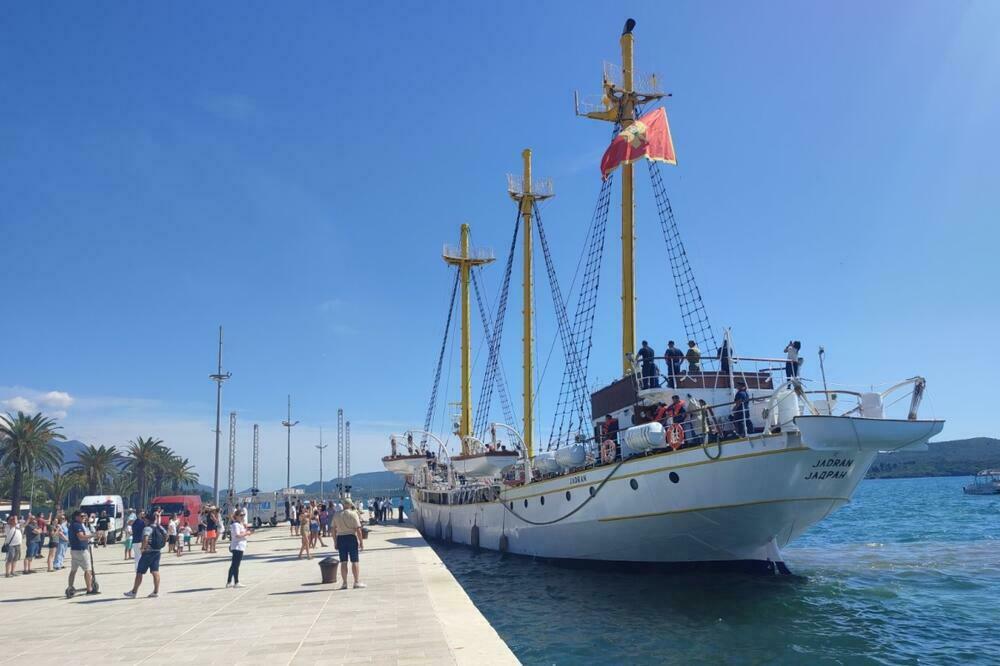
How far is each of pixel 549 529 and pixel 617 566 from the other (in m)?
3.42

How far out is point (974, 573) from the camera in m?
22.0

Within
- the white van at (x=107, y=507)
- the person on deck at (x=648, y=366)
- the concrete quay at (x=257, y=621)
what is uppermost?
the person on deck at (x=648, y=366)

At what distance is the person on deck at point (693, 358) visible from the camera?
855 inches

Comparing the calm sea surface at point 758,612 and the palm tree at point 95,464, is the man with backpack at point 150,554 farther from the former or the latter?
the palm tree at point 95,464

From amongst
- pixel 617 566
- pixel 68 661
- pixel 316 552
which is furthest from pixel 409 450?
pixel 68 661

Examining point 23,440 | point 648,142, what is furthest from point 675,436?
point 23,440

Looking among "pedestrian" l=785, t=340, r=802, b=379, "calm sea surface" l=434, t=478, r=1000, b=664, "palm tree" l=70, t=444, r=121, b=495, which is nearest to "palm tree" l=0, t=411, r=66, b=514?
"palm tree" l=70, t=444, r=121, b=495

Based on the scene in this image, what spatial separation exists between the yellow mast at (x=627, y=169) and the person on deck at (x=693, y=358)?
6.32 feet

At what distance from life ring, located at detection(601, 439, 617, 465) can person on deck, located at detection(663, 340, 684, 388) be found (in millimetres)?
2744

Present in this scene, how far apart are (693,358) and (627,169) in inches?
397

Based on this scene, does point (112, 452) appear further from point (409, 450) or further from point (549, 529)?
point (549, 529)

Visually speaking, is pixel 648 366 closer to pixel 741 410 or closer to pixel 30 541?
pixel 741 410

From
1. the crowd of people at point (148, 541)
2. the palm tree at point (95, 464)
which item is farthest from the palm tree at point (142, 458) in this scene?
the crowd of people at point (148, 541)

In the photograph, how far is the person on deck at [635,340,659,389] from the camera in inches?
861
